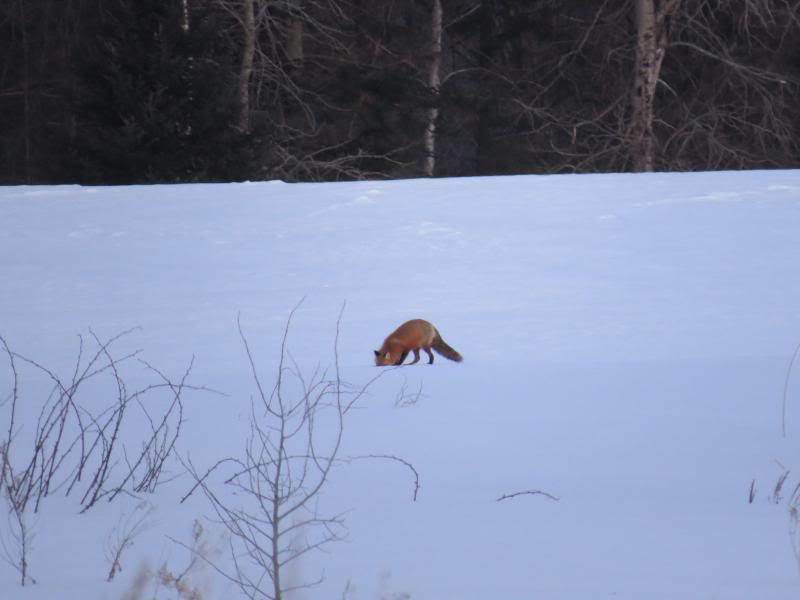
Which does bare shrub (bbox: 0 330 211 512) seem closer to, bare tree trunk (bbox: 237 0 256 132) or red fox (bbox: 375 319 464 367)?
red fox (bbox: 375 319 464 367)

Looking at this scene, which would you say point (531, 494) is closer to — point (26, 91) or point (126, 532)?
point (126, 532)

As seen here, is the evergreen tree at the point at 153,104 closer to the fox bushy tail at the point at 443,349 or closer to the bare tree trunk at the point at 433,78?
the bare tree trunk at the point at 433,78

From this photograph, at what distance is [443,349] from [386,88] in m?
13.9

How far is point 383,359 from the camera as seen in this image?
7637mm

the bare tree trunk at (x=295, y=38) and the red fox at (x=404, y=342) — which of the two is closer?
the red fox at (x=404, y=342)

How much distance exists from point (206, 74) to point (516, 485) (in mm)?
13639

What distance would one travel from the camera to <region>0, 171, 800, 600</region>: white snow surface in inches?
143

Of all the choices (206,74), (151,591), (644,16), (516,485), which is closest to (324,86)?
(206,74)

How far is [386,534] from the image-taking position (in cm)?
390

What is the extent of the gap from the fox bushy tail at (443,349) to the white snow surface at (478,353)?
0.15m

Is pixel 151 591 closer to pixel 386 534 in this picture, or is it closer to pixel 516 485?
pixel 386 534

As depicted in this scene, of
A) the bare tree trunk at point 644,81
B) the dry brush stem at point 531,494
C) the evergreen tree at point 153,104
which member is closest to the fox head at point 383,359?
the dry brush stem at point 531,494

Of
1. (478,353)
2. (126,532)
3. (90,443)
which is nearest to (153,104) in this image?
(478,353)

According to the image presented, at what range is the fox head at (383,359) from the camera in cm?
759
